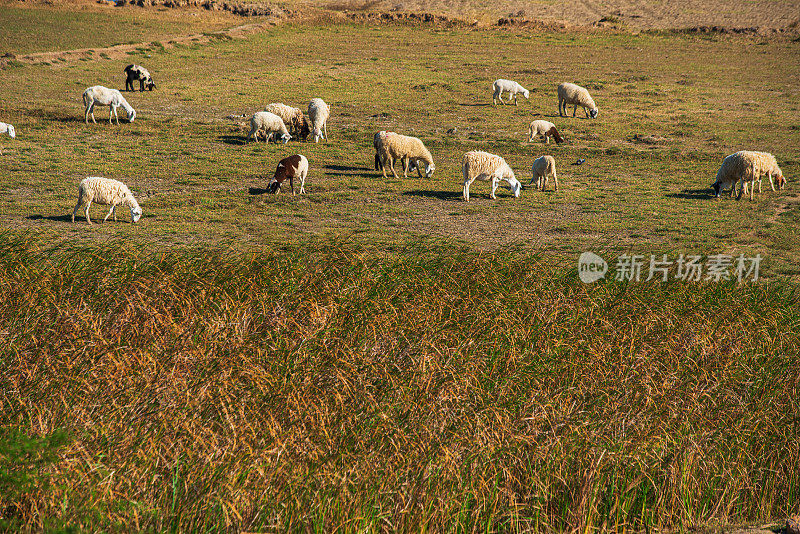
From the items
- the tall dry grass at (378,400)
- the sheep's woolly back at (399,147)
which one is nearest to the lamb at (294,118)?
the sheep's woolly back at (399,147)

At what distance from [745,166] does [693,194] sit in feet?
5.48

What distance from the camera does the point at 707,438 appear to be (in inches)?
272

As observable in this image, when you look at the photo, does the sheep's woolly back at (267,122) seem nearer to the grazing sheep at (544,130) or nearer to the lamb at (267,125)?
the lamb at (267,125)

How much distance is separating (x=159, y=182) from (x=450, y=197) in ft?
27.5

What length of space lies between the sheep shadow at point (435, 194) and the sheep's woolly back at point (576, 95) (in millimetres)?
15019

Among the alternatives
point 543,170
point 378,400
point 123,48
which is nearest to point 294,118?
point 543,170

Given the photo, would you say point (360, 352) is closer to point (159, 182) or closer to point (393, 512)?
point (393, 512)

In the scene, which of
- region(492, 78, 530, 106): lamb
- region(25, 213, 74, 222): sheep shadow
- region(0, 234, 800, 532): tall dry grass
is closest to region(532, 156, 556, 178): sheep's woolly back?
region(0, 234, 800, 532): tall dry grass

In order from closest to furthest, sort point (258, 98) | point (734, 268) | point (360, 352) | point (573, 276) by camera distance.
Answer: point (360, 352)
point (573, 276)
point (734, 268)
point (258, 98)

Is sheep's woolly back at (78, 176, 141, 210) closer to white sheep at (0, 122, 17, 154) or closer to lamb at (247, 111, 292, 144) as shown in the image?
lamb at (247, 111, 292, 144)

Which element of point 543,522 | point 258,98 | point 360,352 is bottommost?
point 543,522

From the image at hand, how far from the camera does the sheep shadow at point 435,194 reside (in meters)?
20.7

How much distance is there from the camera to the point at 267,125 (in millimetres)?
27078

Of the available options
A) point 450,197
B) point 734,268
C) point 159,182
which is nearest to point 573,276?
point 734,268
